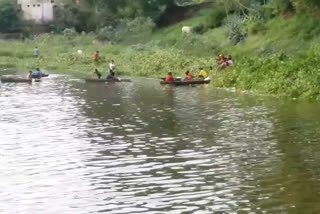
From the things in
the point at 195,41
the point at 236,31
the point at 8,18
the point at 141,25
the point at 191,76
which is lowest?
the point at 191,76

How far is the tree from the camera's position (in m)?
76.9

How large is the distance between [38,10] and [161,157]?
69.2 m

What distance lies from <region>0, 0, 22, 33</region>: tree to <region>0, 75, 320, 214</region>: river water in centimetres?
4764

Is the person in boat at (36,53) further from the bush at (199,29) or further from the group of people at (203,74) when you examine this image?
the group of people at (203,74)

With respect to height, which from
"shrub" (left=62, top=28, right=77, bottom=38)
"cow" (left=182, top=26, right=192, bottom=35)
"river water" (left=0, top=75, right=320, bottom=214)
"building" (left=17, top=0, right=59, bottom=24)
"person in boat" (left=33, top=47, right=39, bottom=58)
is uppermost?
"building" (left=17, top=0, right=59, bottom=24)

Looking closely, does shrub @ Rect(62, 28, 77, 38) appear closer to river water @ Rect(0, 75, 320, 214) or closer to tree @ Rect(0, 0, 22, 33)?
tree @ Rect(0, 0, 22, 33)

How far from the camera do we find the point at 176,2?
71438mm

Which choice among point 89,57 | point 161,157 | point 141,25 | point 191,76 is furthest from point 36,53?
point 161,157

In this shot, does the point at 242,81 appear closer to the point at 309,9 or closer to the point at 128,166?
the point at 309,9

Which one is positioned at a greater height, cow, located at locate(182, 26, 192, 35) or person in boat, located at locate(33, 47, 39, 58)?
cow, located at locate(182, 26, 192, 35)

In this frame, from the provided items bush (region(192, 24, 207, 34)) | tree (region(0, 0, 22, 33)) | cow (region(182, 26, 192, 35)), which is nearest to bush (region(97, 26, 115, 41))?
cow (region(182, 26, 192, 35))

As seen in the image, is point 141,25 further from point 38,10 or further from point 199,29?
point 38,10

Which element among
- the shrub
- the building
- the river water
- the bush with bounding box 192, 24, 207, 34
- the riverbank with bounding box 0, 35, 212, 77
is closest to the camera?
the river water

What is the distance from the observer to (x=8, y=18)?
77.6 metres
